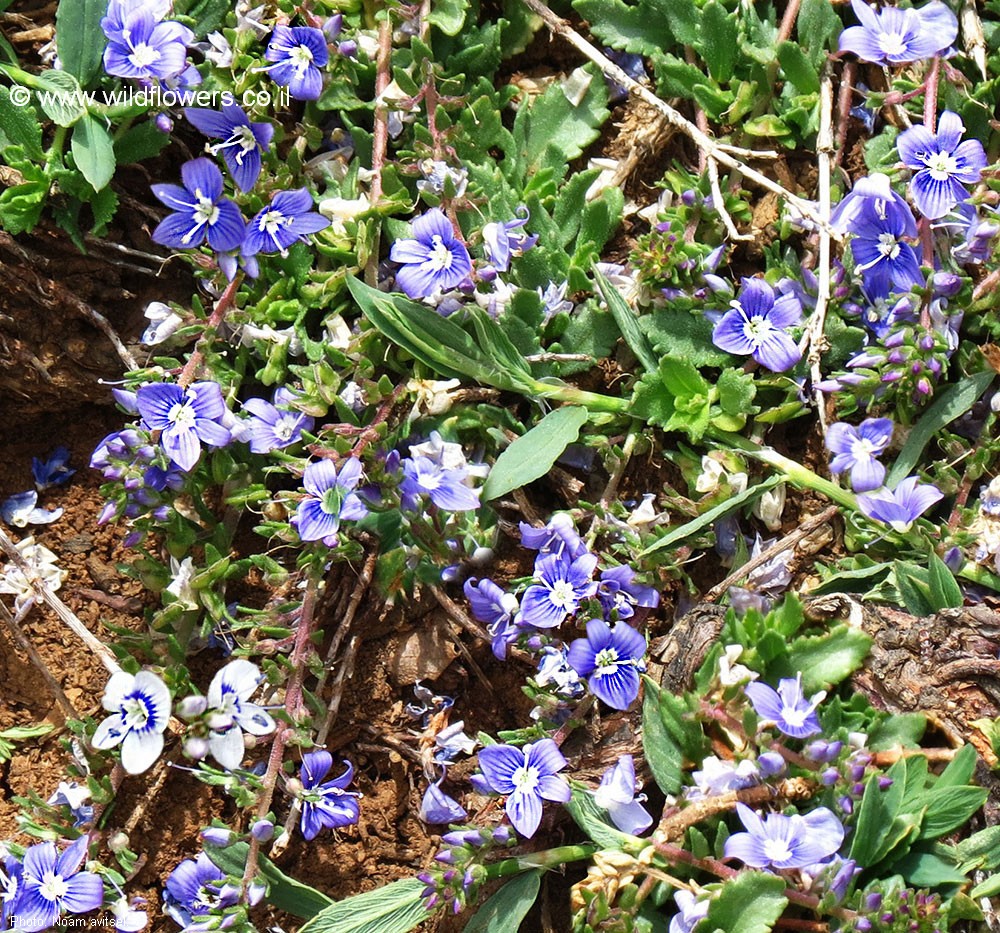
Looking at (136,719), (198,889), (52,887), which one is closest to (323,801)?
(198,889)

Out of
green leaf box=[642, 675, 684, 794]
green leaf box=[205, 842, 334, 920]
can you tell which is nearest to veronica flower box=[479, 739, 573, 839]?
green leaf box=[642, 675, 684, 794]

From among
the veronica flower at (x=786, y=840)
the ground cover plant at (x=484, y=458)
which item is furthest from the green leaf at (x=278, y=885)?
the veronica flower at (x=786, y=840)

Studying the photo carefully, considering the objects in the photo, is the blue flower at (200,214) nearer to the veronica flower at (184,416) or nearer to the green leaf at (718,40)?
the veronica flower at (184,416)

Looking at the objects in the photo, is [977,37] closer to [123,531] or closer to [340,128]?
[340,128]

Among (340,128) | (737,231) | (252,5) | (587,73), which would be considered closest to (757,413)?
(737,231)

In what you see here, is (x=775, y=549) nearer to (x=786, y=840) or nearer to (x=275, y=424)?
(x=786, y=840)

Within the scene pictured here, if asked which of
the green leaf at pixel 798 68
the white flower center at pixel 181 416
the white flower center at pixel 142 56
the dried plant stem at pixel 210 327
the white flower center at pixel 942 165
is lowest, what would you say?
the white flower center at pixel 181 416
